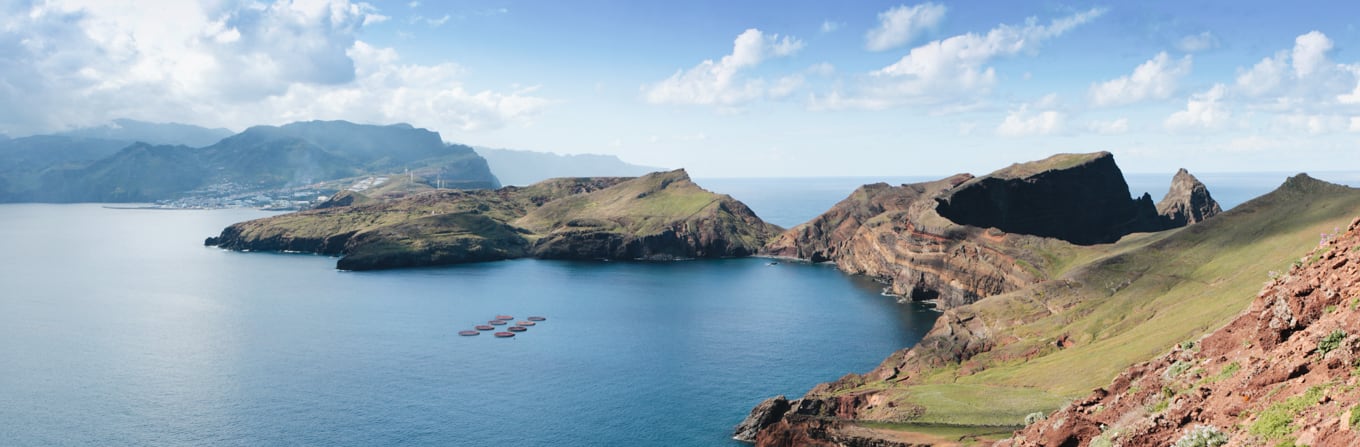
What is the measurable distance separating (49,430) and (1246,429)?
415 ft

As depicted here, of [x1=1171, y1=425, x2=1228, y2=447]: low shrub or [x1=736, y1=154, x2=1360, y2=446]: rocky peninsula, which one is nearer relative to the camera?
[x1=1171, y1=425, x2=1228, y2=447]: low shrub

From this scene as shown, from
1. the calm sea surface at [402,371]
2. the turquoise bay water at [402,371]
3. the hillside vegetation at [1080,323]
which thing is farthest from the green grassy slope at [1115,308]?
the turquoise bay water at [402,371]

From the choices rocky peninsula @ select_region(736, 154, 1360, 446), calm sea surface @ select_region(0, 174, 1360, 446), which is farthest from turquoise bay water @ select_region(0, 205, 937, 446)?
rocky peninsula @ select_region(736, 154, 1360, 446)

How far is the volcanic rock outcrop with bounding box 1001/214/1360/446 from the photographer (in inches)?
1050

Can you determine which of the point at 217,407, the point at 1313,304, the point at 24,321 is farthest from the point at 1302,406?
the point at 24,321

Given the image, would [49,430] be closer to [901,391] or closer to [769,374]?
[769,374]

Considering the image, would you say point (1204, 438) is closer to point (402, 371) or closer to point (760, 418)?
point (760, 418)

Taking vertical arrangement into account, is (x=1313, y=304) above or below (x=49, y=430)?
above

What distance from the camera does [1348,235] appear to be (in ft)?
118

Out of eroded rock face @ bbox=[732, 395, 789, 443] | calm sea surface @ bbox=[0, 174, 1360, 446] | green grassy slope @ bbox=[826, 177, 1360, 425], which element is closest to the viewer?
green grassy slope @ bbox=[826, 177, 1360, 425]

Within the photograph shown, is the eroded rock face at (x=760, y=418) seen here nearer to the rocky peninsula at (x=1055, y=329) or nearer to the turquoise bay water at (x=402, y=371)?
the rocky peninsula at (x=1055, y=329)

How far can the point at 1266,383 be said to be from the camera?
30.5 meters

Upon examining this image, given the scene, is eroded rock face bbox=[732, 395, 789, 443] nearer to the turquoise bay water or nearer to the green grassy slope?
the turquoise bay water

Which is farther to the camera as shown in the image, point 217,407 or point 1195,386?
point 217,407
